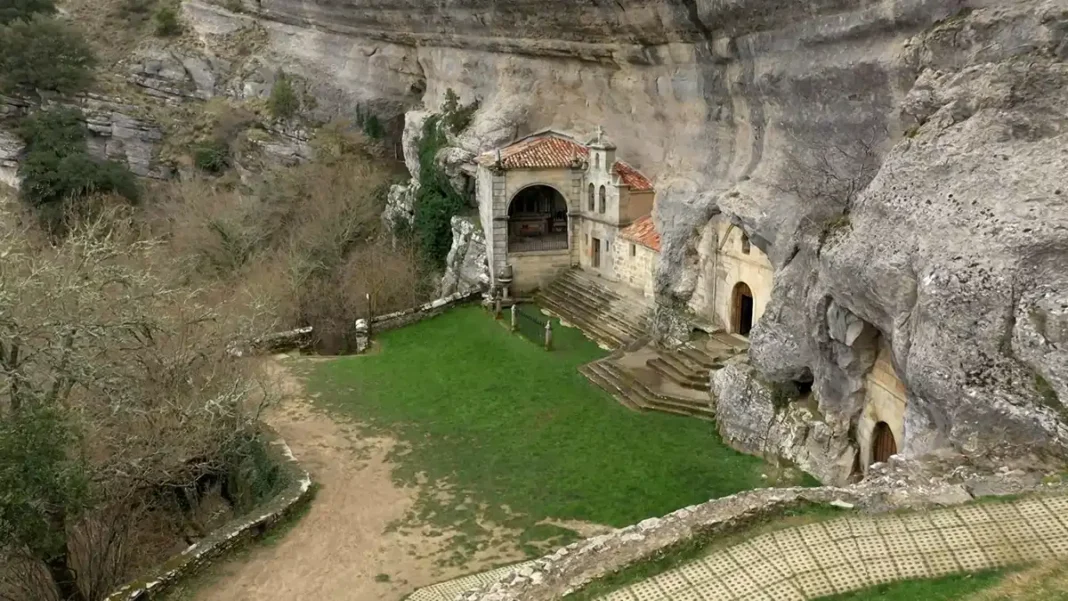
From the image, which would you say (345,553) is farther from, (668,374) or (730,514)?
(668,374)

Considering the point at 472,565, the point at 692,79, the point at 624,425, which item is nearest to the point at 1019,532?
the point at 472,565

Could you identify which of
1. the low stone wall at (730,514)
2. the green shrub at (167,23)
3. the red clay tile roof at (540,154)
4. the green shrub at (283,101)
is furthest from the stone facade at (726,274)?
the green shrub at (167,23)

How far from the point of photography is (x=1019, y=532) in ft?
27.3

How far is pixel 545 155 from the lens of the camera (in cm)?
2734

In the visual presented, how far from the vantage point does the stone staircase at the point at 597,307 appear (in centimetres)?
2333

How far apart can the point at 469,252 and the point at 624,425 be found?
12934 millimetres

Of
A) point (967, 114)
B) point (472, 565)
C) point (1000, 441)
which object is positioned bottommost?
point (472, 565)

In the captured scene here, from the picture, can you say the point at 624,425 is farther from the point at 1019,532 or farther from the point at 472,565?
the point at 1019,532

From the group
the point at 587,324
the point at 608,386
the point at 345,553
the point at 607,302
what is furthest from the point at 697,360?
the point at 345,553

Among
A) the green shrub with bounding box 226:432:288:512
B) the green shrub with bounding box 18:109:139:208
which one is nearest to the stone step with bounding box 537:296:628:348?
the green shrub with bounding box 226:432:288:512

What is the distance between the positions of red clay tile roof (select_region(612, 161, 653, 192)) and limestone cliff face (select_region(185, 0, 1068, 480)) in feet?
1.67

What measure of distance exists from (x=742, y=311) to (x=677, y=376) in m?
2.60

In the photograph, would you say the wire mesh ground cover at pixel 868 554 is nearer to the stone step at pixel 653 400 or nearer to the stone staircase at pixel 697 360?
the stone step at pixel 653 400

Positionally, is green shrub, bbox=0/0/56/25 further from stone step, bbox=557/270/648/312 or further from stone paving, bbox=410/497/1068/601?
stone paving, bbox=410/497/1068/601
